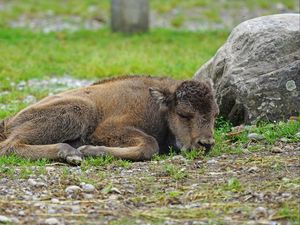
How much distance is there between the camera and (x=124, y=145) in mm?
10812

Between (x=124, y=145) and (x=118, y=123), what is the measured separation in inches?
13.1

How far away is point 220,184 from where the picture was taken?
8875mm

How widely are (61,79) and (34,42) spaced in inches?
183

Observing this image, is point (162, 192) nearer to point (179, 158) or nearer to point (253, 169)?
point (253, 169)

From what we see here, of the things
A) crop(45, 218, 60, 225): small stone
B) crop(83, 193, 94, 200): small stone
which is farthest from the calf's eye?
crop(45, 218, 60, 225): small stone

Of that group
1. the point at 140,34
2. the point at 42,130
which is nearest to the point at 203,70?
the point at 42,130

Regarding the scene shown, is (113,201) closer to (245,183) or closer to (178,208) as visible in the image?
(178,208)

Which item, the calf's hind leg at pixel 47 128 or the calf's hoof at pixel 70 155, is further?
the calf's hind leg at pixel 47 128

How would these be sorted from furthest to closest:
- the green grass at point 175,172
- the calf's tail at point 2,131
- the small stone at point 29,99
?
1. the small stone at point 29,99
2. the calf's tail at point 2,131
3. the green grass at point 175,172

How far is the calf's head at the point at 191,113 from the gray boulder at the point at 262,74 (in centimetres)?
134

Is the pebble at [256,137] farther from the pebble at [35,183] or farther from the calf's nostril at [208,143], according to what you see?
the pebble at [35,183]

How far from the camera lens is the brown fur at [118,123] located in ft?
34.8

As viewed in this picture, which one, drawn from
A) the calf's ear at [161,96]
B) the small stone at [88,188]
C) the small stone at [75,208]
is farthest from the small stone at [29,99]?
the small stone at [75,208]

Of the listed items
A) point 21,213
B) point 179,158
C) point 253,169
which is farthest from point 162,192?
point 179,158
